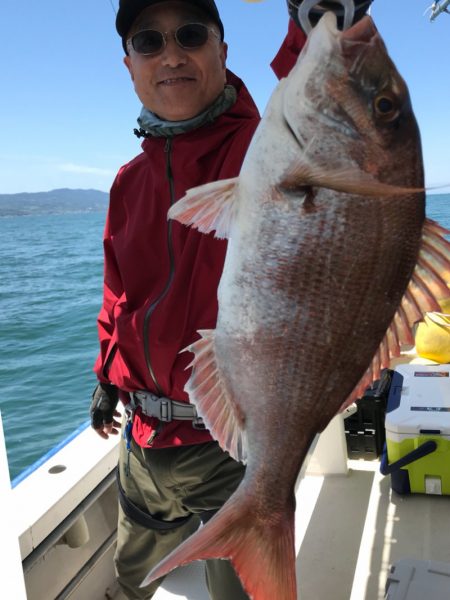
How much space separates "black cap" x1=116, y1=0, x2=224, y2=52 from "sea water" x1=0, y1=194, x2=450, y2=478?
3216 mm

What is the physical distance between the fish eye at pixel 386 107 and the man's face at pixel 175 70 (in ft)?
3.34

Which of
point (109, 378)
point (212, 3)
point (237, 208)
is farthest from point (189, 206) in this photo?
point (109, 378)

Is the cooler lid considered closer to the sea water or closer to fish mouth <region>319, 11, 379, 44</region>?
the sea water

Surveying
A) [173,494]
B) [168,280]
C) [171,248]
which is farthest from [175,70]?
[173,494]

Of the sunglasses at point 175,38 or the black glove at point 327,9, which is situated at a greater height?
the sunglasses at point 175,38

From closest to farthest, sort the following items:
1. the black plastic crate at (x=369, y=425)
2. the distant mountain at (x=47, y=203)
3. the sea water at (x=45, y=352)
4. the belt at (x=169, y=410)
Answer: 1. the belt at (x=169, y=410)
2. the black plastic crate at (x=369, y=425)
3. the sea water at (x=45, y=352)
4. the distant mountain at (x=47, y=203)

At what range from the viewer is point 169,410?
208 centimetres

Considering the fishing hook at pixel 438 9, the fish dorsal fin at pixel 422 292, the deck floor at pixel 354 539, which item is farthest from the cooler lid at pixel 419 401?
Answer: the fishing hook at pixel 438 9

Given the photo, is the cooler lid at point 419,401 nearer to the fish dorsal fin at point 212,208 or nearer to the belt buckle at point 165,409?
the belt buckle at point 165,409

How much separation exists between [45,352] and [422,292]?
1174 cm

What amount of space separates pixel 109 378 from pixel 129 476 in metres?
0.43

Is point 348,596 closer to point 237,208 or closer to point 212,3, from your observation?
point 237,208

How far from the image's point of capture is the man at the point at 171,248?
1.92m

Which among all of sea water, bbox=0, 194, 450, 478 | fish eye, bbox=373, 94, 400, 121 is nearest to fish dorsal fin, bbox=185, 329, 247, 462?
fish eye, bbox=373, 94, 400, 121
